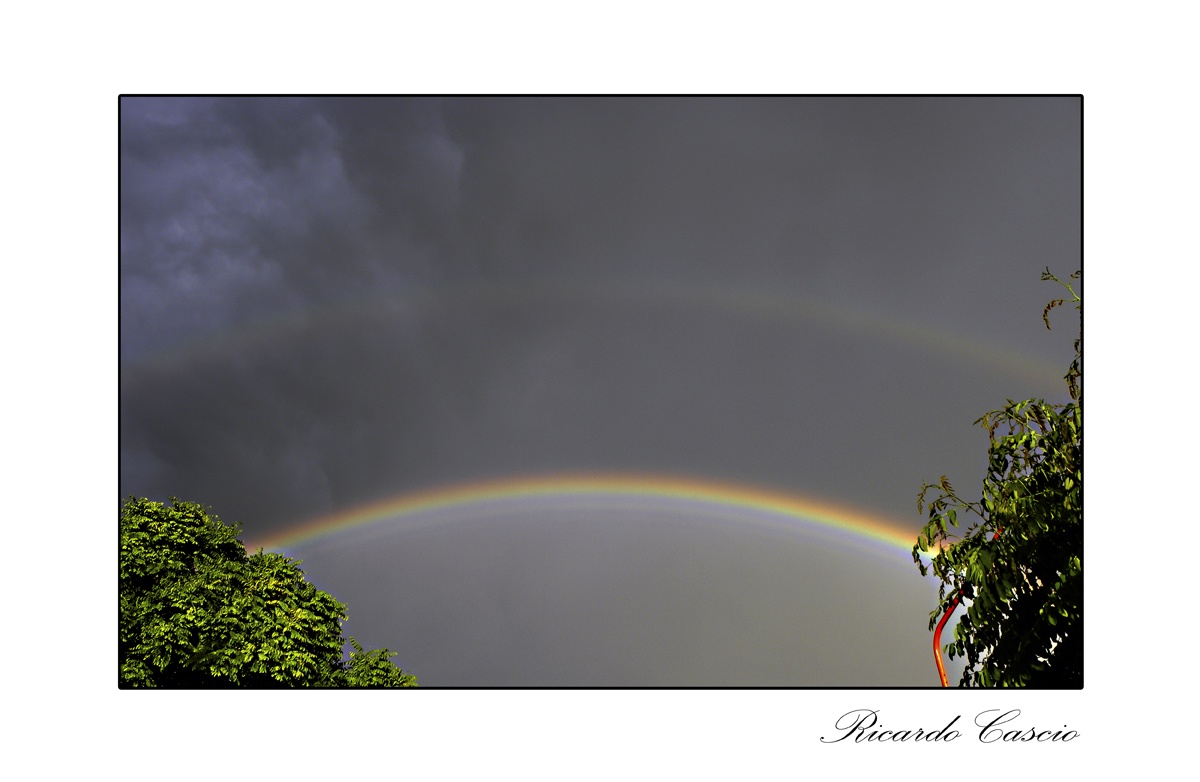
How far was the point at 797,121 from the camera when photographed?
7.27 metres

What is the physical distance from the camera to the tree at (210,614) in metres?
5.16
